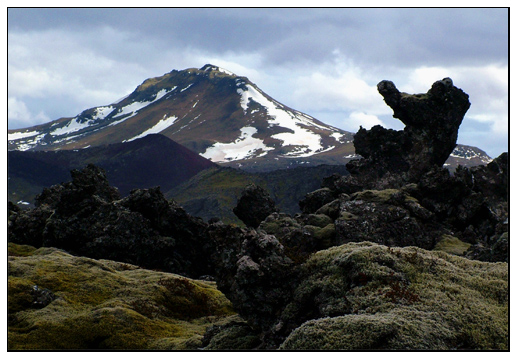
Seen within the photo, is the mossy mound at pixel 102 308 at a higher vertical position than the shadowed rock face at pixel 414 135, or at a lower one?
lower

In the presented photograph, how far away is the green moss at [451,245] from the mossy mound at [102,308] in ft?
69.5

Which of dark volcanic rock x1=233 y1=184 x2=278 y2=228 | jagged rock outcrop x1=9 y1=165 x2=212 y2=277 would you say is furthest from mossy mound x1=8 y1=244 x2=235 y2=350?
dark volcanic rock x1=233 y1=184 x2=278 y2=228

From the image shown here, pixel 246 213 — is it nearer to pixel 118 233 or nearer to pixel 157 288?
pixel 118 233

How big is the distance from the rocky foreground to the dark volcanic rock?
0.63 feet

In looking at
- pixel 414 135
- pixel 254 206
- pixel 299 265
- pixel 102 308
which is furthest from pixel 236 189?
pixel 299 265

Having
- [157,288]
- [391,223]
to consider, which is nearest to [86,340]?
[157,288]

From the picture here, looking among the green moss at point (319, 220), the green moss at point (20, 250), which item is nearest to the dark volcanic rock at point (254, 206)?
the green moss at point (319, 220)

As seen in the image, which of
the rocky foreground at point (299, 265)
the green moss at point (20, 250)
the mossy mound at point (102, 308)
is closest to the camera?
the rocky foreground at point (299, 265)

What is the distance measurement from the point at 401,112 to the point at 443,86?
662 centimetres

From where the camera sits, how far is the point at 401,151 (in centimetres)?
6881

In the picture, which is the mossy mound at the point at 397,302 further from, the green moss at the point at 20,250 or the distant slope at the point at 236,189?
the distant slope at the point at 236,189

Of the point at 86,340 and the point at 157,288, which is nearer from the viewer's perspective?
the point at 86,340

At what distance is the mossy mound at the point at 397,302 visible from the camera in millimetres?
16703
